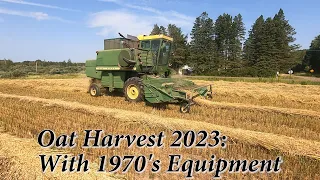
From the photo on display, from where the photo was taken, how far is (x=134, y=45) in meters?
10.6

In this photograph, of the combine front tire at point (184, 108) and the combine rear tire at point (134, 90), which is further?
the combine rear tire at point (134, 90)

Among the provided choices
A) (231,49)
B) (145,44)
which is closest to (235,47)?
(231,49)

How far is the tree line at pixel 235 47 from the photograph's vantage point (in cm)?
4116

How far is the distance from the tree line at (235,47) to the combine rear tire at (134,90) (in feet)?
99.1

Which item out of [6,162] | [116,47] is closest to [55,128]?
[6,162]

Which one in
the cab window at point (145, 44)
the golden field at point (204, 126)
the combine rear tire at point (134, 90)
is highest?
the cab window at point (145, 44)

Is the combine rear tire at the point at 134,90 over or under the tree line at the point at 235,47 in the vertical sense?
under

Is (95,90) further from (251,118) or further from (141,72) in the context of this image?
(251,118)

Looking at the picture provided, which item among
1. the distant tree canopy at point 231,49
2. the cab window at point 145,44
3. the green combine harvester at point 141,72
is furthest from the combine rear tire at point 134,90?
the distant tree canopy at point 231,49

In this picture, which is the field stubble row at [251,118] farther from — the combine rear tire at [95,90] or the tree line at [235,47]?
the tree line at [235,47]

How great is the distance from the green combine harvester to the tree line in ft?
94.7

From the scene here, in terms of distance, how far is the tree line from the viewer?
41156 mm

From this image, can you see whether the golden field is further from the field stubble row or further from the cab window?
the cab window

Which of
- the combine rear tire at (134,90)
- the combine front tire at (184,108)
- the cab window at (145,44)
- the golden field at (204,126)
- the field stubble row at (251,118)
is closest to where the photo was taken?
the golden field at (204,126)
